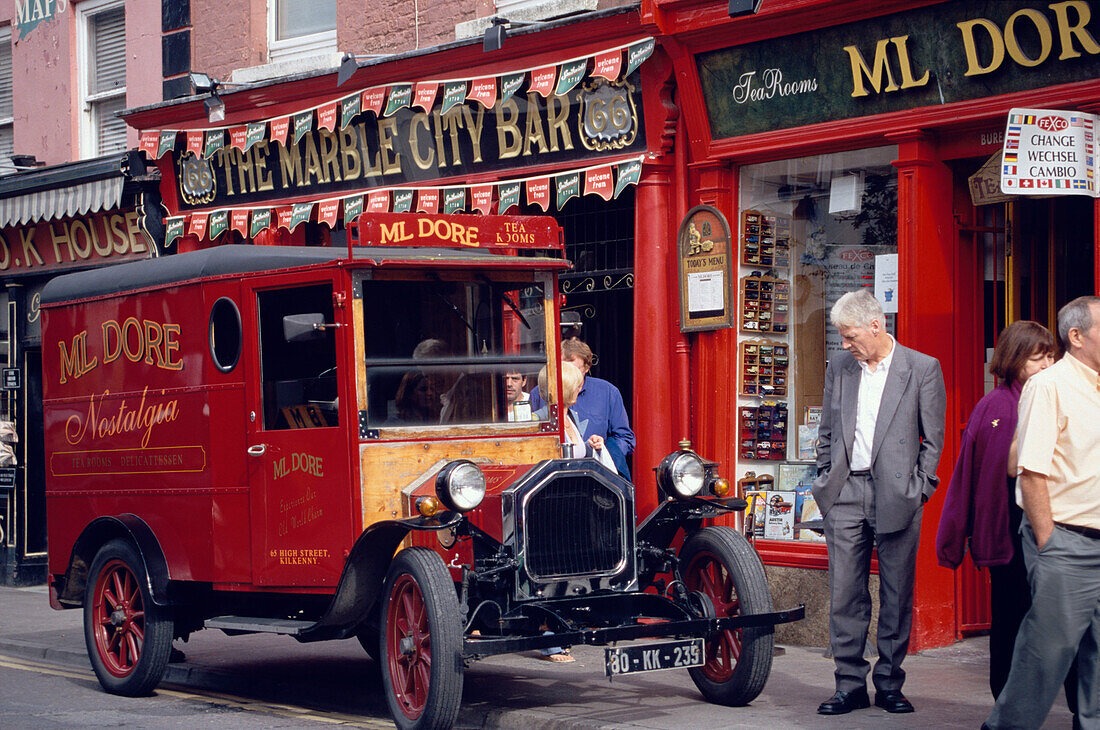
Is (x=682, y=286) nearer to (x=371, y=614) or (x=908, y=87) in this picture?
(x=908, y=87)

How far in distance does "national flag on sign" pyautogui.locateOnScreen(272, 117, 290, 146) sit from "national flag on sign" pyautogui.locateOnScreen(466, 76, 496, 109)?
90.2 inches

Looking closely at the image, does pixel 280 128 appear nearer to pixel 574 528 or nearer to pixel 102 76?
pixel 102 76

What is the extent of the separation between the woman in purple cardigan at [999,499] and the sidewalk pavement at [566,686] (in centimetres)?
62

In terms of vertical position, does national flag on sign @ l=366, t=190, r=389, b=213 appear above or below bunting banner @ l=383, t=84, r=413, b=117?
below

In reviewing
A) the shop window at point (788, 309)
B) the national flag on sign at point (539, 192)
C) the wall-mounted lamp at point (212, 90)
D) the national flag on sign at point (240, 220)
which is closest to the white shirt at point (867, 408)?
the shop window at point (788, 309)

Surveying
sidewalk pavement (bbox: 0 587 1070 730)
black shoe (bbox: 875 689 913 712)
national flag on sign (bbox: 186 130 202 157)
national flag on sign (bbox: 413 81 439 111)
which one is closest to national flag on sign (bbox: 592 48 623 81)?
national flag on sign (bbox: 413 81 439 111)

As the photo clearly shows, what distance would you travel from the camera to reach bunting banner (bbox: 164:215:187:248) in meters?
14.6

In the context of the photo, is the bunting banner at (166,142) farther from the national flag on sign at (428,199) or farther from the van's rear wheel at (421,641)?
the van's rear wheel at (421,641)

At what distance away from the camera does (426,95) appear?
12047 mm

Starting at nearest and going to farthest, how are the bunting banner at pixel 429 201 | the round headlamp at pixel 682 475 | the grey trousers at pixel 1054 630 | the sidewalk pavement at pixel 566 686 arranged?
the grey trousers at pixel 1054 630
the sidewalk pavement at pixel 566 686
the round headlamp at pixel 682 475
the bunting banner at pixel 429 201

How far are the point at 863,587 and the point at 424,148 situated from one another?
6462 mm

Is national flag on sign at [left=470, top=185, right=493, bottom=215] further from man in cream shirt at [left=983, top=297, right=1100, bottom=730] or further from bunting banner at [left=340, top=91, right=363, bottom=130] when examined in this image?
man in cream shirt at [left=983, top=297, right=1100, bottom=730]

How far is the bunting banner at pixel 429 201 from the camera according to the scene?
1091 cm

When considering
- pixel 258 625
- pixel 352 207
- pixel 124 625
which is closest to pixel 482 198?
pixel 352 207
